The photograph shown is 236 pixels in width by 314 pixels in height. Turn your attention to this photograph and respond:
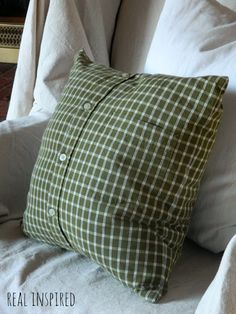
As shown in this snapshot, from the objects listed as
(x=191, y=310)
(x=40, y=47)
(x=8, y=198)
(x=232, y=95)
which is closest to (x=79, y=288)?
(x=191, y=310)

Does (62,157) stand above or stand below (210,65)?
below

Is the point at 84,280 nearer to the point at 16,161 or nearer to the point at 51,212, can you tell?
the point at 51,212

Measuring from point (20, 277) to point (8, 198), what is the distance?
22 centimetres

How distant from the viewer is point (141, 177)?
751mm

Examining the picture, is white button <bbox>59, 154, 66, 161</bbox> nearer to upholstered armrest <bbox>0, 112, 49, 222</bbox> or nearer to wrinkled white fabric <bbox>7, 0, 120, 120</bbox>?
upholstered armrest <bbox>0, 112, 49, 222</bbox>

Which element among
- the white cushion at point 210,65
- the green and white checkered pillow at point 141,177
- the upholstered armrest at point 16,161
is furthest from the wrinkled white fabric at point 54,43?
the green and white checkered pillow at point 141,177

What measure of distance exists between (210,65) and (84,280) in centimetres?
44

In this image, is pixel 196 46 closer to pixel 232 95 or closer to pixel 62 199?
pixel 232 95

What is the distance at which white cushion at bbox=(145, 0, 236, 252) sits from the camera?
2.66 ft

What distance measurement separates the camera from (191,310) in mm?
721

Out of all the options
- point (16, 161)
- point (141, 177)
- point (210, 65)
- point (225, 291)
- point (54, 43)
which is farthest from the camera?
point (54, 43)

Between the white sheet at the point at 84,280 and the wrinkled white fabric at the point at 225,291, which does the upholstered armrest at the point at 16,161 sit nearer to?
the white sheet at the point at 84,280

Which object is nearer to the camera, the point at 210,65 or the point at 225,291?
the point at 225,291

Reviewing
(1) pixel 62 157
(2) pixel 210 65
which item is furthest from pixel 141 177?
(2) pixel 210 65
